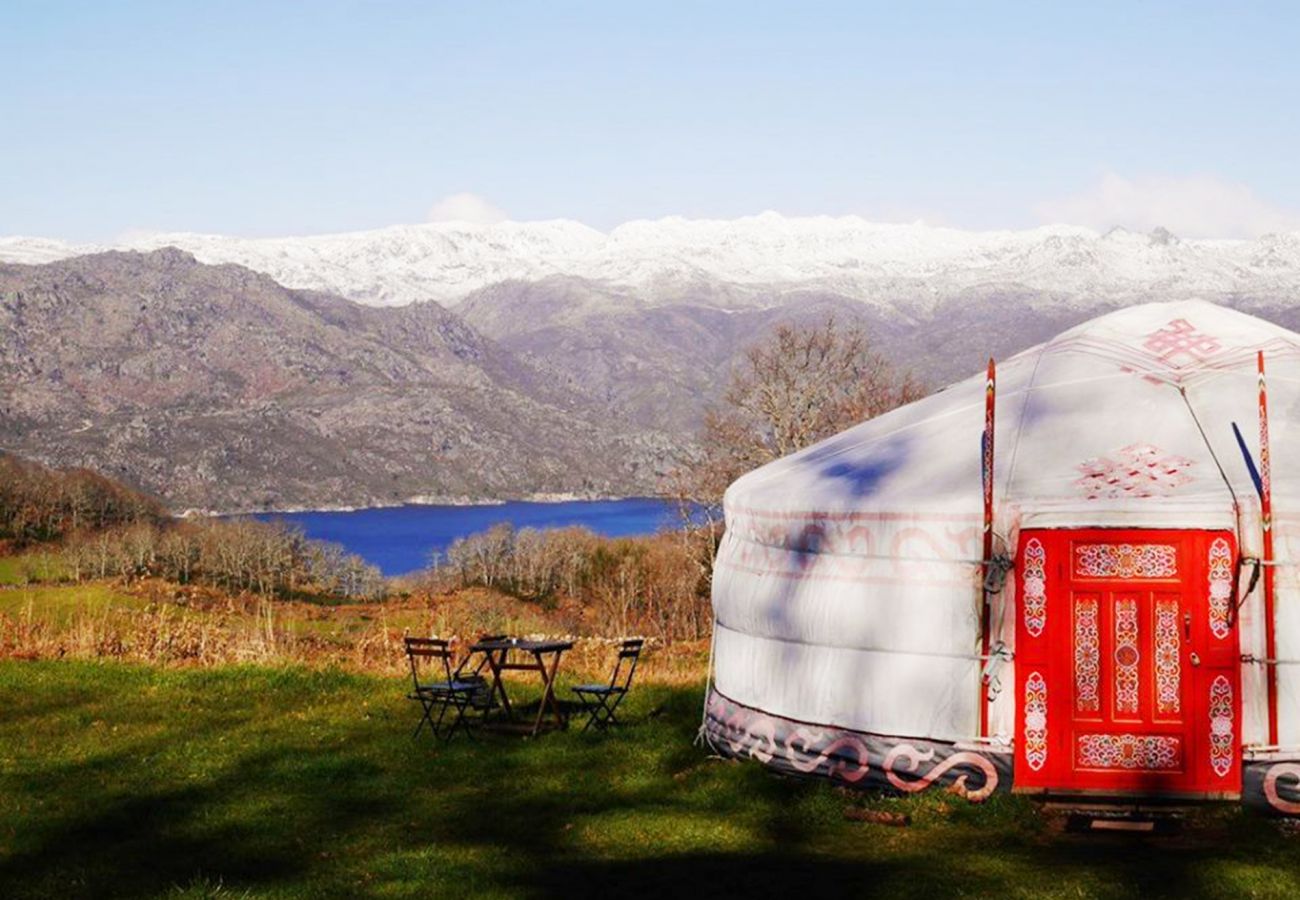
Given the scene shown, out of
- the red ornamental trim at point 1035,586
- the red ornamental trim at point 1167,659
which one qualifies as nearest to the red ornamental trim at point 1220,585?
the red ornamental trim at point 1167,659

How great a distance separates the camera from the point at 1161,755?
8297 millimetres

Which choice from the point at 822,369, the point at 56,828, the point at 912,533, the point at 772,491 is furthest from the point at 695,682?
the point at 822,369

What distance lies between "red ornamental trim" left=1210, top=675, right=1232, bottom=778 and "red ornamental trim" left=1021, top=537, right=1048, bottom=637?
1.01 meters

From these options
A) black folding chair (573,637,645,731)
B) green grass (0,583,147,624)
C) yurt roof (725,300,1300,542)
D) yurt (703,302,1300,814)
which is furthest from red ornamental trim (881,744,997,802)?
green grass (0,583,147,624)

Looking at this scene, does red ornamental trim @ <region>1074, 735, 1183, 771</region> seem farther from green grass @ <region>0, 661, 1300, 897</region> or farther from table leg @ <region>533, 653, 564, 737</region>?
table leg @ <region>533, 653, 564, 737</region>

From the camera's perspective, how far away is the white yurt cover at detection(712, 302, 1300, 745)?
329 inches

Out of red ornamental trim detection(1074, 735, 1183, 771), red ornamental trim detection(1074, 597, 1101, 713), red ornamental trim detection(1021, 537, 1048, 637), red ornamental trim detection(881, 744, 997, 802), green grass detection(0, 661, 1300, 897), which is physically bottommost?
green grass detection(0, 661, 1300, 897)

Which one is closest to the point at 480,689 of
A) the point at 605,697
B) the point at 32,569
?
the point at 605,697

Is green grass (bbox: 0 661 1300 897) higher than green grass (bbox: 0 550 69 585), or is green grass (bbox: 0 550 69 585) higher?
green grass (bbox: 0 661 1300 897)

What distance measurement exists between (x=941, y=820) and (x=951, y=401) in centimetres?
354

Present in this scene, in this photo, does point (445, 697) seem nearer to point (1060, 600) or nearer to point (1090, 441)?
point (1060, 600)

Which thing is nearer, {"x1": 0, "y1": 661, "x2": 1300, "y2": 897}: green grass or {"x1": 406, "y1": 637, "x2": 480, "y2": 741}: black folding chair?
{"x1": 0, "y1": 661, "x2": 1300, "y2": 897}: green grass

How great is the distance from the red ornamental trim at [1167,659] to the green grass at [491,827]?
67cm

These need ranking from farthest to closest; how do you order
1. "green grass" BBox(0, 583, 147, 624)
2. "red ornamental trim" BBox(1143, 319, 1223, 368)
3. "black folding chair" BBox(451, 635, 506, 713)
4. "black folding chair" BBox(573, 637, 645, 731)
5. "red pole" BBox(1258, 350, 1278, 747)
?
"green grass" BBox(0, 583, 147, 624), "black folding chair" BBox(451, 635, 506, 713), "black folding chair" BBox(573, 637, 645, 731), "red ornamental trim" BBox(1143, 319, 1223, 368), "red pole" BBox(1258, 350, 1278, 747)
